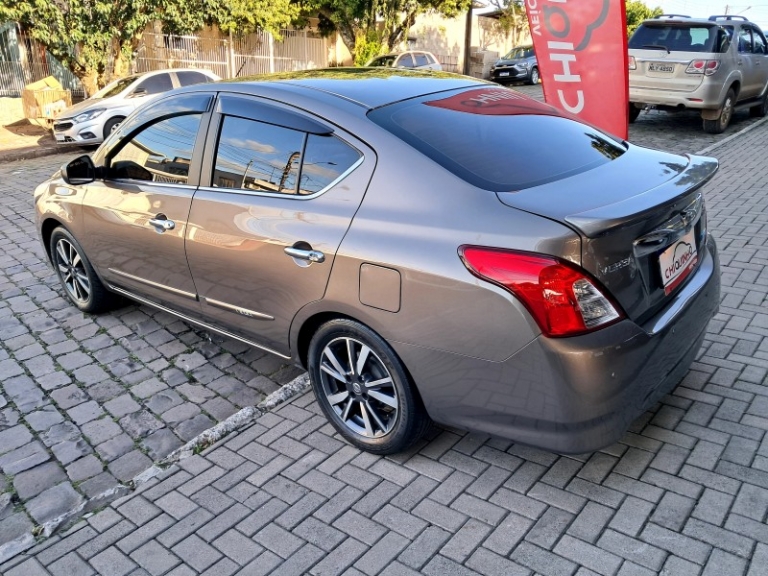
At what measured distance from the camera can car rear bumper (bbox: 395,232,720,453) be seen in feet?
8.15

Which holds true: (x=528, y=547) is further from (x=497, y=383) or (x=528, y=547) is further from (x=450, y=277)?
(x=450, y=277)

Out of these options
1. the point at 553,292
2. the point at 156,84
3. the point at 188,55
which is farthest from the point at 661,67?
the point at 188,55

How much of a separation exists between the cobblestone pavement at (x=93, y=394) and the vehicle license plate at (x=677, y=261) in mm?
2172

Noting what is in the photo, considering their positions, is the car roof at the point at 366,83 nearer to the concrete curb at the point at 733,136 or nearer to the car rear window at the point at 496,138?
the car rear window at the point at 496,138

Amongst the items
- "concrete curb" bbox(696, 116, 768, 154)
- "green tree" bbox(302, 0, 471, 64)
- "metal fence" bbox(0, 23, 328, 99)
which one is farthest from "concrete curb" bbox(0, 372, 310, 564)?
"green tree" bbox(302, 0, 471, 64)

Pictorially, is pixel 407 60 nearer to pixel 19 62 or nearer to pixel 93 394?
pixel 19 62

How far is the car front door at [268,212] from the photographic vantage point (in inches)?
120

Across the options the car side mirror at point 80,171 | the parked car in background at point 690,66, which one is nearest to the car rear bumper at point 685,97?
the parked car in background at point 690,66

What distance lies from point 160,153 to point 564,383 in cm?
275

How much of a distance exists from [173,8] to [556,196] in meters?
14.5

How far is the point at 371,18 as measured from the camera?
22.2m

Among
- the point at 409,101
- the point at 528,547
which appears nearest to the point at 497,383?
the point at 528,547

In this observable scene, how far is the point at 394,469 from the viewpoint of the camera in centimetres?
311

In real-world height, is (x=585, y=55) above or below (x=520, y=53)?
below
